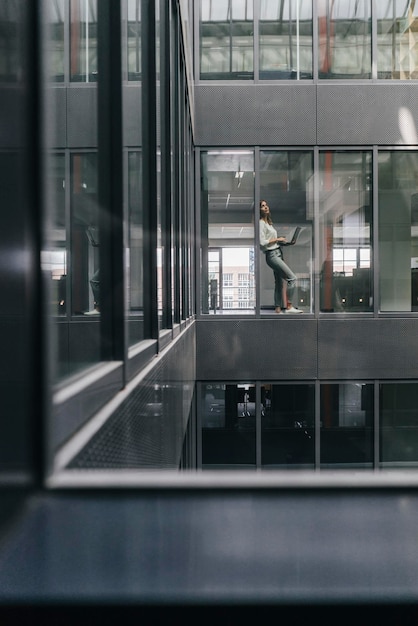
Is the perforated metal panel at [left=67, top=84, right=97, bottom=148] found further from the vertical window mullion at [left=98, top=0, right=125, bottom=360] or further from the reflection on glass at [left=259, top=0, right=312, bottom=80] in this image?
the reflection on glass at [left=259, top=0, right=312, bottom=80]

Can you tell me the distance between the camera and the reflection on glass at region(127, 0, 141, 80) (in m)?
2.48

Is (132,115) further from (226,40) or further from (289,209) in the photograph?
(226,40)

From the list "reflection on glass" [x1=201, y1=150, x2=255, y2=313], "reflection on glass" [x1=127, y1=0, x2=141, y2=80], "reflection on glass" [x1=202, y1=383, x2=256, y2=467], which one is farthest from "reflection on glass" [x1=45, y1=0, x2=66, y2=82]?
"reflection on glass" [x1=202, y1=383, x2=256, y2=467]

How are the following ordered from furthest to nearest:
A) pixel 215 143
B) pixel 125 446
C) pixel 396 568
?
pixel 215 143 < pixel 125 446 < pixel 396 568

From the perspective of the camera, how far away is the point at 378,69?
9.61 metres

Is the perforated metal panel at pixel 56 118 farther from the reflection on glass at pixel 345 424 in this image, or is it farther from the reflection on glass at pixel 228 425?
the reflection on glass at pixel 345 424

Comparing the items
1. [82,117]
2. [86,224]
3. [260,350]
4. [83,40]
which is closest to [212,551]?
[86,224]

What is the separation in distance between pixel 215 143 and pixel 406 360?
4.46 metres

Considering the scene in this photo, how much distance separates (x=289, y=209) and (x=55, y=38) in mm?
8068

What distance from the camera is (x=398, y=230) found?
975 cm

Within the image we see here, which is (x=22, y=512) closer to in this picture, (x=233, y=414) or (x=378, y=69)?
(x=233, y=414)

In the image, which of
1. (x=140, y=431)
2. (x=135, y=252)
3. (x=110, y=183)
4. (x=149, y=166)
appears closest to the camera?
(x=110, y=183)

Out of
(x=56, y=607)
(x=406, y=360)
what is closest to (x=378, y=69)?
(x=406, y=360)

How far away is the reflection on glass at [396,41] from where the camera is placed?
31.6ft
